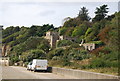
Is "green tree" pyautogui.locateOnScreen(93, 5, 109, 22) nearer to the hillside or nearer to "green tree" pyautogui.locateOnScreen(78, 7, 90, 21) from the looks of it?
the hillside

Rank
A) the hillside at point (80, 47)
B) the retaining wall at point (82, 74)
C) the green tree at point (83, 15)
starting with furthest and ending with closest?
the green tree at point (83, 15)
the hillside at point (80, 47)
the retaining wall at point (82, 74)

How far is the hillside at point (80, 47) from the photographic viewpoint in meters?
35.3

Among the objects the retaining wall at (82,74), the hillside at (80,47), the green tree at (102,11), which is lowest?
the retaining wall at (82,74)

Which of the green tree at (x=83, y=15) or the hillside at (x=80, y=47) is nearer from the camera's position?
the hillside at (x=80, y=47)

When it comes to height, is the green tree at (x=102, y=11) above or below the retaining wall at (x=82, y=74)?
above

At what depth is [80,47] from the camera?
74.6 meters

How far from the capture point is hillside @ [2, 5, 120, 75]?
35.3 m

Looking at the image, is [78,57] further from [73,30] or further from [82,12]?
[82,12]

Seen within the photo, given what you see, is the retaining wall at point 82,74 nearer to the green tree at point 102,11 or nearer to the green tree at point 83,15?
A: the green tree at point 102,11

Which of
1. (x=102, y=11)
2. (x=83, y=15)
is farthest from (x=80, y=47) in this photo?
(x=83, y=15)

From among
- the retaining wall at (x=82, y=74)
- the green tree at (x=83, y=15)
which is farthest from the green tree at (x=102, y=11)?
the retaining wall at (x=82, y=74)

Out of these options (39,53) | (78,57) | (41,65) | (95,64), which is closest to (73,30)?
(39,53)

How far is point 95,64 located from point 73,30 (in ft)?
290

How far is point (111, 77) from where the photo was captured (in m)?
20.3
